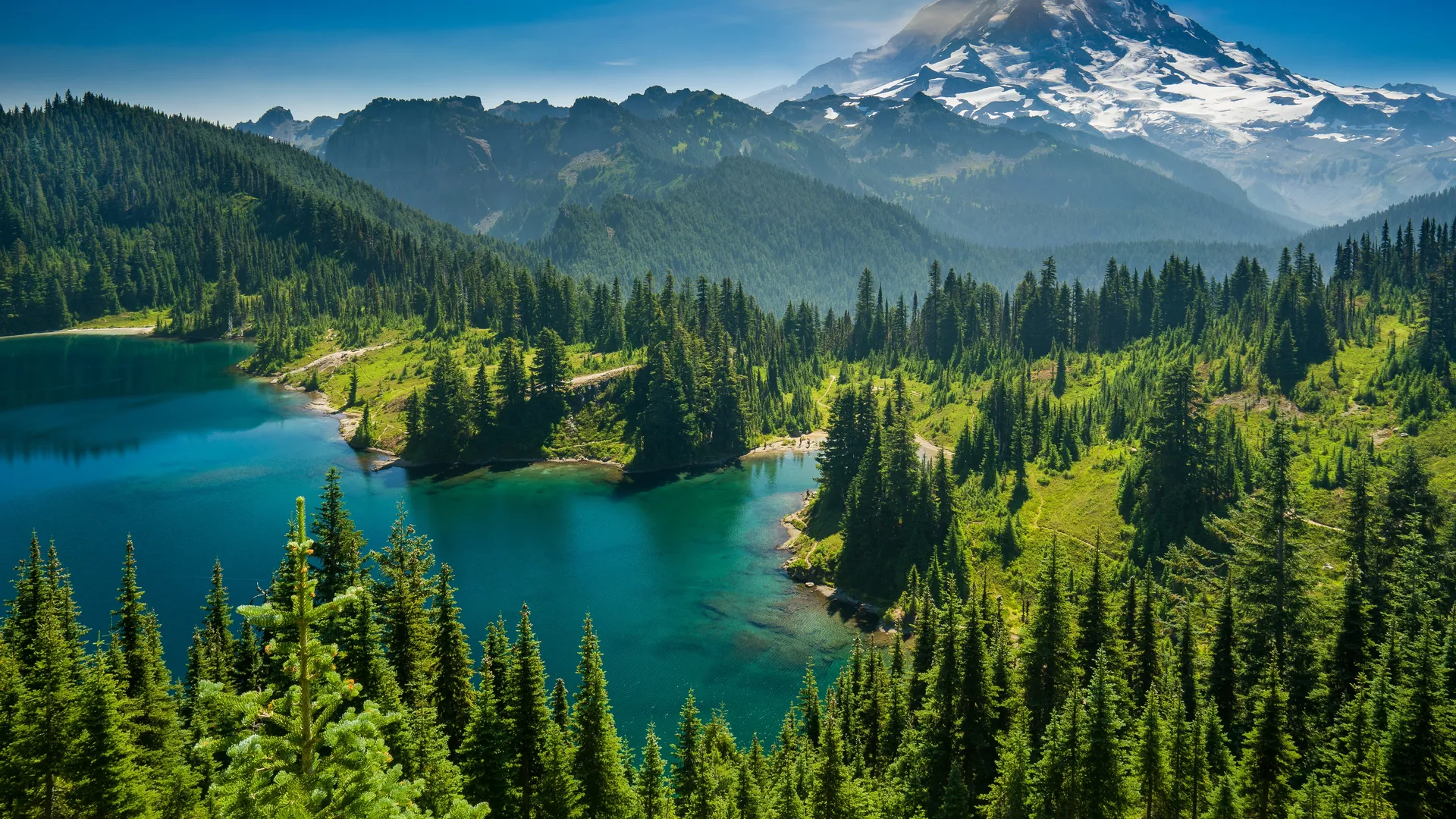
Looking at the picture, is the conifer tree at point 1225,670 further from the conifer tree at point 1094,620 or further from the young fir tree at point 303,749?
the young fir tree at point 303,749

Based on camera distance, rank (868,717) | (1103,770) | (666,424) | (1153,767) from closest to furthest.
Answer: (1103,770)
(1153,767)
(868,717)
(666,424)

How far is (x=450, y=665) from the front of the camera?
186 feet

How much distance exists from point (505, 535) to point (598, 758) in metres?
87.0

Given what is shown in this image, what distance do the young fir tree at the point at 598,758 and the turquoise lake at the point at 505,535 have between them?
103 ft

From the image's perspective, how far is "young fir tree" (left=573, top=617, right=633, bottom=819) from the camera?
51.1 meters

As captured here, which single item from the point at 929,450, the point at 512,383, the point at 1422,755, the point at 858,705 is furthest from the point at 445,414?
the point at 1422,755

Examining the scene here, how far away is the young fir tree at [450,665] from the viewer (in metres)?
56.2

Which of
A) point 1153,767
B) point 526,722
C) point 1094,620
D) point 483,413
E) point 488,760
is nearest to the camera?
point 488,760

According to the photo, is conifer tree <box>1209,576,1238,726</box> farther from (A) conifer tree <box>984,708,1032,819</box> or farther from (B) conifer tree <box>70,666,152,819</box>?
(B) conifer tree <box>70,666,152,819</box>

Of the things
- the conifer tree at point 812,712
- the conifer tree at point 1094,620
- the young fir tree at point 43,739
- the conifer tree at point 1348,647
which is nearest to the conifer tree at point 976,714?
the conifer tree at point 1094,620

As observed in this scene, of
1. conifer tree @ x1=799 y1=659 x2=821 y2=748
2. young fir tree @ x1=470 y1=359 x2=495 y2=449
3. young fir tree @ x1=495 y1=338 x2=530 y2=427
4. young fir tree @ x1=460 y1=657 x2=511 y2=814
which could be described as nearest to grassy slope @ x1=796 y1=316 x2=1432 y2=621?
conifer tree @ x1=799 y1=659 x2=821 y2=748

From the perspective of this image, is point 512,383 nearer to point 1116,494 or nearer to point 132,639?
point 1116,494

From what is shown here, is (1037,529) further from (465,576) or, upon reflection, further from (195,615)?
(195,615)

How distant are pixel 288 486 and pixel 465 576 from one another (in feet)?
167
